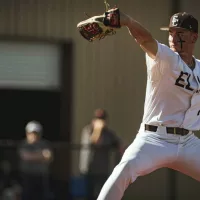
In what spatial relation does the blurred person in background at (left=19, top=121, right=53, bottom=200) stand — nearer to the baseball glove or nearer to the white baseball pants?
the white baseball pants

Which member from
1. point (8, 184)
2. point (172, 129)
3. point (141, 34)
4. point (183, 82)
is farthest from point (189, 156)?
Result: point (8, 184)

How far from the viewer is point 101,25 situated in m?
6.05

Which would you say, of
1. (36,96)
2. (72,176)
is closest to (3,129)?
(36,96)

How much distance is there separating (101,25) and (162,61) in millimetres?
539

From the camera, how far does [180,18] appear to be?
6.35m

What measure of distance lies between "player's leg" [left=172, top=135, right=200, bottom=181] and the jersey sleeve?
570 mm

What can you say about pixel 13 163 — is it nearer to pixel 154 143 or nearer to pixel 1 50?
pixel 1 50

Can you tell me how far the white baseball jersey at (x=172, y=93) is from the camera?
241 inches

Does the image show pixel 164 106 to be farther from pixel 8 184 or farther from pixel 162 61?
pixel 8 184

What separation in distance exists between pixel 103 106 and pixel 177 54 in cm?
750

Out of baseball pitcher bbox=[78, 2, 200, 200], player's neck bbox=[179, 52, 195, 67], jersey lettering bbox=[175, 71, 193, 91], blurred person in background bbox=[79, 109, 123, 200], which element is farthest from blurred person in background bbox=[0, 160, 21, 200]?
jersey lettering bbox=[175, 71, 193, 91]

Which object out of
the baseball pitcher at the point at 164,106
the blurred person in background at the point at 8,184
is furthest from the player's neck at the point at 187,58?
the blurred person in background at the point at 8,184

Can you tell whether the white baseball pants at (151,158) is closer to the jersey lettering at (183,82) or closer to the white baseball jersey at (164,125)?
the white baseball jersey at (164,125)

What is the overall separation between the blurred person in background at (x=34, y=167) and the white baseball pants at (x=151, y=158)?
5.73 meters
